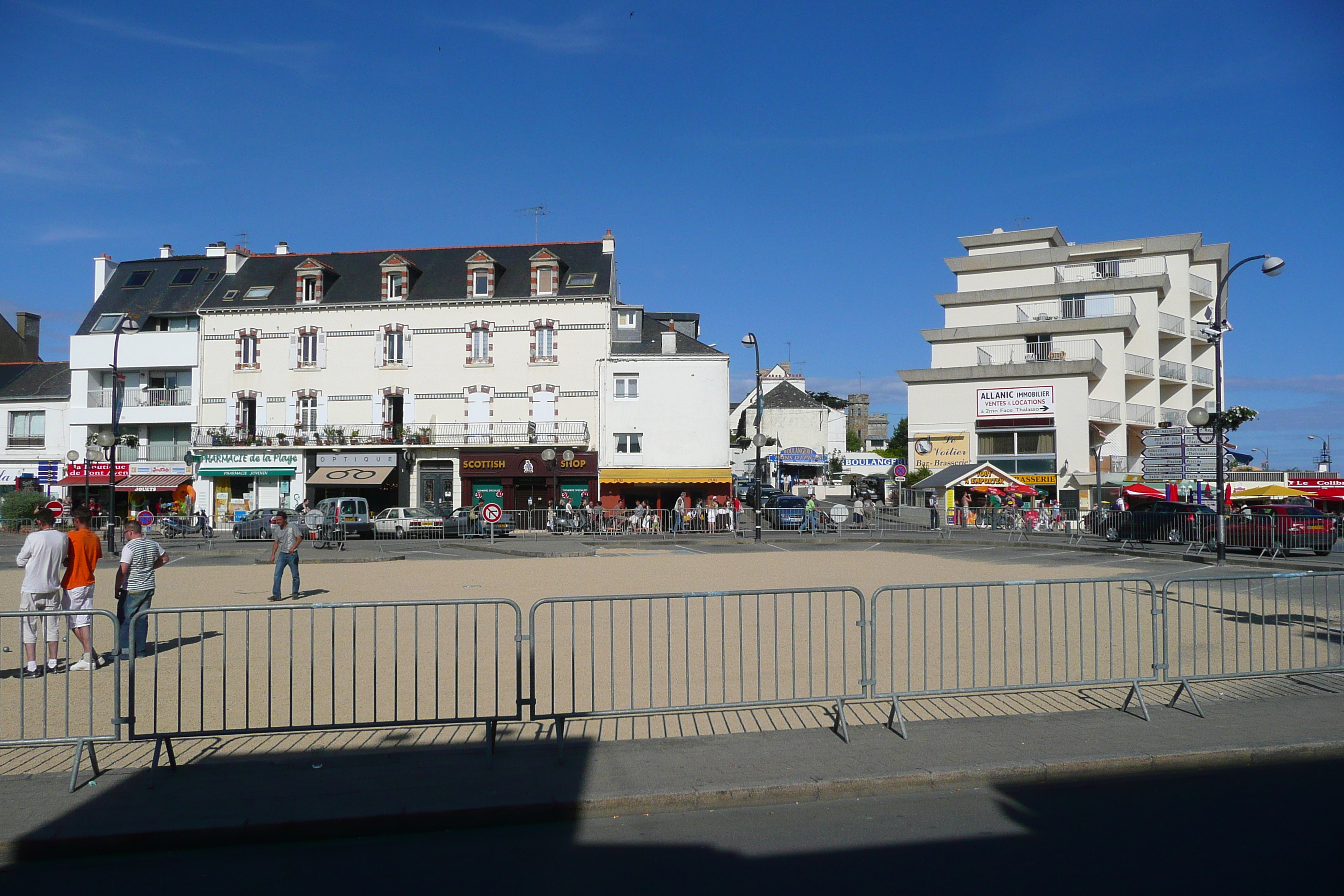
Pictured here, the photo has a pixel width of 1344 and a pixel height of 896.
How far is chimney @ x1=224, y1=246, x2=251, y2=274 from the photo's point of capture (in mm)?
44281

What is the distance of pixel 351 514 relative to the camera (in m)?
34.1

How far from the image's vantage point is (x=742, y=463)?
75688mm

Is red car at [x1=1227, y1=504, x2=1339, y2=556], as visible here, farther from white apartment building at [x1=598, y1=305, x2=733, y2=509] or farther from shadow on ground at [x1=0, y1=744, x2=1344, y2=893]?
white apartment building at [x1=598, y1=305, x2=733, y2=509]

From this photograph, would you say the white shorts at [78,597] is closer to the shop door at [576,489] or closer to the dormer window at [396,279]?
the shop door at [576,489]

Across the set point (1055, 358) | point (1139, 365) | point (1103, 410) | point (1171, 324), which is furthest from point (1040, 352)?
point (1171, 324)

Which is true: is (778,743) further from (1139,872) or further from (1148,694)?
(1148,694)

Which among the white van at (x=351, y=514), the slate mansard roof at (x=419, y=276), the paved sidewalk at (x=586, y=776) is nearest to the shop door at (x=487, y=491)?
the white van at (x=351, y=514)

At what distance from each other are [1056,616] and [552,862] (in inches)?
368

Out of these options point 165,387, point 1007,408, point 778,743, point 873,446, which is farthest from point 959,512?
point 873,446

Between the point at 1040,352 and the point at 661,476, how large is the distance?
73.8 feet

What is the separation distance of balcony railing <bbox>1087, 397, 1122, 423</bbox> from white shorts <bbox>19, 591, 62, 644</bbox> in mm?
45166

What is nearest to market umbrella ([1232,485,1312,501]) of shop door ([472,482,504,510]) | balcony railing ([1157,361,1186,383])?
balcony railing ([1157,361,1186,383])

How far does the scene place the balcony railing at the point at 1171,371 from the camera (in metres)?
50.7

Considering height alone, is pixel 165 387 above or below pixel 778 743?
above
